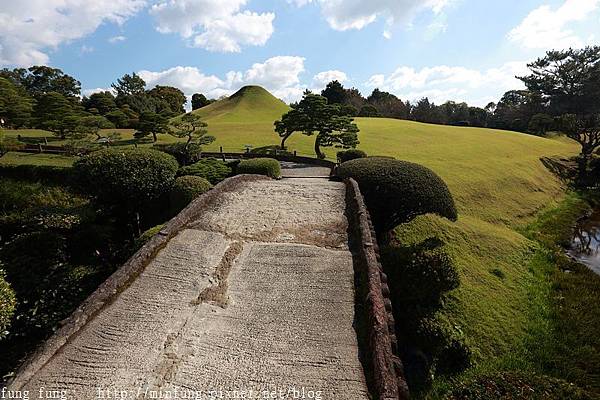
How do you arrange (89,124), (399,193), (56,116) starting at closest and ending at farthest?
(399,193), (89,124), (56,116)

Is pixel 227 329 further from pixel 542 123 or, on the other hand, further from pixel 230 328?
pixel 542 123

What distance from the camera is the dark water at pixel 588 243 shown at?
13.5 meters

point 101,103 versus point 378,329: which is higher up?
point 101,103

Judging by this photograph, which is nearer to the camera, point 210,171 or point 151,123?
point 210,171

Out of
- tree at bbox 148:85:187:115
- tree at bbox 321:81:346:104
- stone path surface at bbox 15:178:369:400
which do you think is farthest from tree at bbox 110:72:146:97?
stone path surface at bbox 15:178:369:400

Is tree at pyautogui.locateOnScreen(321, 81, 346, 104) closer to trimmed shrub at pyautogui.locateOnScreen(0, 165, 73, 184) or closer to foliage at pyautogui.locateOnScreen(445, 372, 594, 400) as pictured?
trimmed shrub at pyautogui.locateOnScreen(0, 165, 73, 184)

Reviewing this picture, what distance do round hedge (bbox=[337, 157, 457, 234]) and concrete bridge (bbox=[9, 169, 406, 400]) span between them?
12.3 ft

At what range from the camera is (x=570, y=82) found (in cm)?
4297

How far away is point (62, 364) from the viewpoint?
3451 millimetres

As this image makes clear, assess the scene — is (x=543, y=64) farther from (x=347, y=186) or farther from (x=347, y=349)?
(x=347, y=349)

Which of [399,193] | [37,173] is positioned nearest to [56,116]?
[37,173]

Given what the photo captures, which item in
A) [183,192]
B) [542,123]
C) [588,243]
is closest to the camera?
[183,192]

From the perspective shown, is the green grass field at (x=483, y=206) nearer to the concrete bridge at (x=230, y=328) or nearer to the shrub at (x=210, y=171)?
the concrete bridge at (x=230, y=328)

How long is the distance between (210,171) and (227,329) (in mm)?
15300
